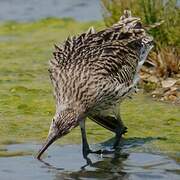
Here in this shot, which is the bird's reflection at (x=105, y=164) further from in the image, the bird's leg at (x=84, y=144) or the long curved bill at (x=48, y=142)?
the long curved bill at (x=48, y=142)

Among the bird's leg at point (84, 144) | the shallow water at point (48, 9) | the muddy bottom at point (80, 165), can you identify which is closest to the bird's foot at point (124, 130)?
the muddy bottom at point (80, 165)

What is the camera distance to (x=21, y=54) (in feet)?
45.8

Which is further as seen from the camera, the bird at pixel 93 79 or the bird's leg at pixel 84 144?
the bird's leg at pixel 84 144

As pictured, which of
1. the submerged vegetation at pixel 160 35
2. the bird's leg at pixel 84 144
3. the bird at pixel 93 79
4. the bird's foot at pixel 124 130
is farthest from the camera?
the submerged vegetation at pixel 160 35

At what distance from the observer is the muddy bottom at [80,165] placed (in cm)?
827

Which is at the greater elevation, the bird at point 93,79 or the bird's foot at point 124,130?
the bird at point 93,79

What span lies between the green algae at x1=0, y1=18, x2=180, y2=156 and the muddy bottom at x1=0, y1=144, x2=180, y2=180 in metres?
0.23

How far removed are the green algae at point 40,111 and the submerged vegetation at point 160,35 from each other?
1.33 feet

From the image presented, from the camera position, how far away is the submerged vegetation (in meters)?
11.7

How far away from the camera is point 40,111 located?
10.6 meters

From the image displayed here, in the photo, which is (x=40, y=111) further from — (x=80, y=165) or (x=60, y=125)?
(x=60, y=125)

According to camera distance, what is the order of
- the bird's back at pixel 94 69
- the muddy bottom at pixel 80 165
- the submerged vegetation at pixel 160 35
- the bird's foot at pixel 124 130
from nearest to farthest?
the muddy bottom at pixel 80 165, the bird's back at pixel 94 69, the bird's foot at pixel 124 130, the submerged vegetation at pixel 160 35

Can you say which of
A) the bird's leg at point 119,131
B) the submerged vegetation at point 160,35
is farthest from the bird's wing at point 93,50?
the submerged vegetation at point 160,35

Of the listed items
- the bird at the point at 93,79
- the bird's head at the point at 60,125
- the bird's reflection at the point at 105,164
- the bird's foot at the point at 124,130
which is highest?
the bird at the point at 93,79
